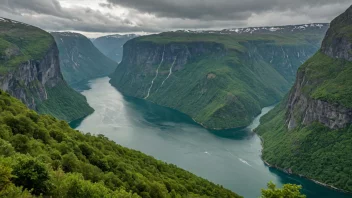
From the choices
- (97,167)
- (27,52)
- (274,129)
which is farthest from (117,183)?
(27,52)

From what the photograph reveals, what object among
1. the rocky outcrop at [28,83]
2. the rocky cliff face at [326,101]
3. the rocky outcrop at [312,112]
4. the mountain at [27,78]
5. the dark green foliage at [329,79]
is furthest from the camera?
the mountain at [27,78]

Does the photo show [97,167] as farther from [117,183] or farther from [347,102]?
[347,102]

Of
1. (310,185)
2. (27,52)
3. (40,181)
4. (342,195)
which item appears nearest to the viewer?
(40,181)

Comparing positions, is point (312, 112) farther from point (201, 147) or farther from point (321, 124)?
point (201, 147)

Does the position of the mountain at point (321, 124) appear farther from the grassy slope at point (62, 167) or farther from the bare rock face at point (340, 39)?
the grassy slope at point (62, 167)

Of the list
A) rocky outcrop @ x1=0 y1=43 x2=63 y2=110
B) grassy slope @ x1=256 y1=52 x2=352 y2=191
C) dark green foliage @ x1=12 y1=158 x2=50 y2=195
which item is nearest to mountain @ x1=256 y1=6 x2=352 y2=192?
grassy slope @ x1=256 y1=52 x2=352 y2=191

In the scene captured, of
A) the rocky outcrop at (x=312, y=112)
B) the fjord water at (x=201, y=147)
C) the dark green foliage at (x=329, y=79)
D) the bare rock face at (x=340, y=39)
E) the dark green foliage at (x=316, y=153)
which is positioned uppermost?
the bare rock face at (x=340, y=39)

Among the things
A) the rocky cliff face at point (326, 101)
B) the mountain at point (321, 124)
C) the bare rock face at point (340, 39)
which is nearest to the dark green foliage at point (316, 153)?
the mountain at point (321, 124)
